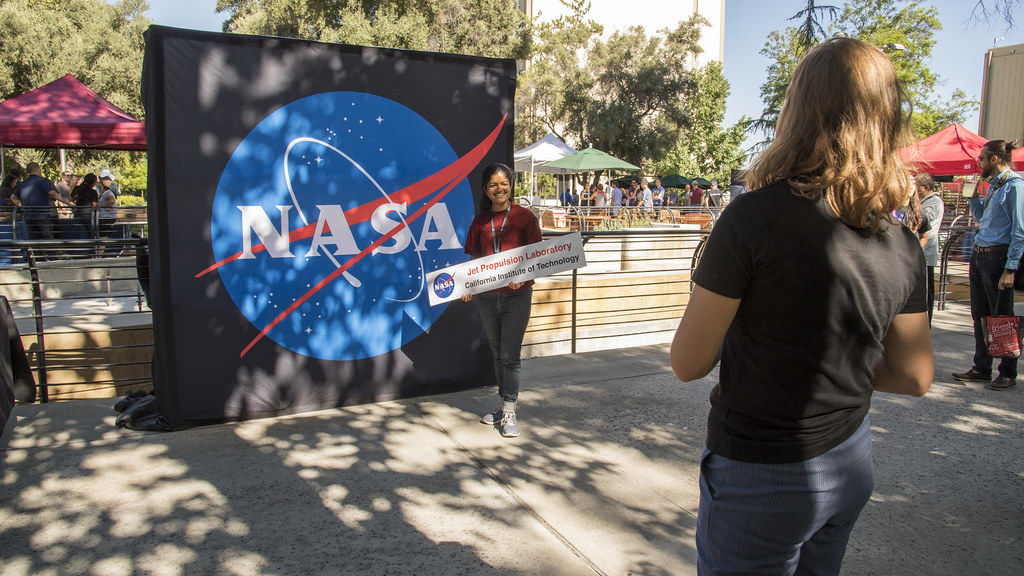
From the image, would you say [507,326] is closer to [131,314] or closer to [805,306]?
[805,306]

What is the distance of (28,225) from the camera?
10.7 meters

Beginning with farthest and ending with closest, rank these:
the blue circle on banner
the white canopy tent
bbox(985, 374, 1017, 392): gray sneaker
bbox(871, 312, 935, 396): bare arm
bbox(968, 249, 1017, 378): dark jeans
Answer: the white canopy tent
bbox(985, 374, 1017, 392): gray sneaker
bbox(968, 249, 1017, 378): dark jeans
the blue circle on banner
bbox(871, 312, 935, 396): bare arm

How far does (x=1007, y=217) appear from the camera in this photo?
5484mm

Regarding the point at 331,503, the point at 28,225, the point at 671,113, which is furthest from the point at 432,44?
the point at 331,503

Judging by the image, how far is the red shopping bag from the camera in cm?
551

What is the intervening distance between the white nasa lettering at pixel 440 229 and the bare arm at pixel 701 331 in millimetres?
4126

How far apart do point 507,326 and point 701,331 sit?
3.26 m

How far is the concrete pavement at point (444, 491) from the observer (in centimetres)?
313

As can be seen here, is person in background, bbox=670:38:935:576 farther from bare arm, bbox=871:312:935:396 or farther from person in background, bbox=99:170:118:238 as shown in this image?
person in background, bbox=99:170:118:238

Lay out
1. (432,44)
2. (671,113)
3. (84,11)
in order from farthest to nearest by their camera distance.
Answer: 1. (671,113)
2. (432,44)
3. (84,11)

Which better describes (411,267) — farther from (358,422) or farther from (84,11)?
(84,11)

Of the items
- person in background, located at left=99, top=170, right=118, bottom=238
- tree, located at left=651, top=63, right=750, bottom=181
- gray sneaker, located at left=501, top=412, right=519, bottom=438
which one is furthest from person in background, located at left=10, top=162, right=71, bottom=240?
tree, located at left=651, top=63, right=750, bottom=181

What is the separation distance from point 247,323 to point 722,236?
4235 millimetres

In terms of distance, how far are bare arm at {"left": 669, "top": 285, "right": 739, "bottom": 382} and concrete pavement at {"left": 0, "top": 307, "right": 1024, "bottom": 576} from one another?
1.82 m
